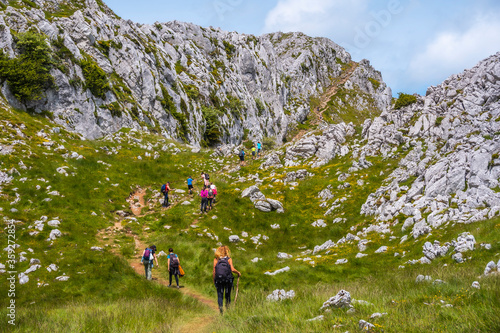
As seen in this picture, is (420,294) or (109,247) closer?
(420,294)

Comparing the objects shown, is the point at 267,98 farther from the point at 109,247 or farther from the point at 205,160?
the point at 109,247

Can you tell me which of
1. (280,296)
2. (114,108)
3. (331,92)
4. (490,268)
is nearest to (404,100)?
(490,268)

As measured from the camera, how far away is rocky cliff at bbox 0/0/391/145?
121 feet

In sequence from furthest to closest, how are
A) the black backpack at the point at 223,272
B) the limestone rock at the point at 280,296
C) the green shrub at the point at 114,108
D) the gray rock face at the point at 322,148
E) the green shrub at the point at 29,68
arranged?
the green shrub at the point at 114,108 → the gray rock face at the point at 322,148 → the green shrub at the point at 29,68 → the limestone rock at the point at 280,296 → the black backpack at the point at 223,272

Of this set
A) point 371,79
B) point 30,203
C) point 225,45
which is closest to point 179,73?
point 225,45

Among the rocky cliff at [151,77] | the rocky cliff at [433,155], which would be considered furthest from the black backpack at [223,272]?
the rocky cliff at [151,77]

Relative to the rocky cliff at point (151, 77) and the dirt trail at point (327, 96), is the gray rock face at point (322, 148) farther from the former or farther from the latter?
the dirt trail at point (327, 96)

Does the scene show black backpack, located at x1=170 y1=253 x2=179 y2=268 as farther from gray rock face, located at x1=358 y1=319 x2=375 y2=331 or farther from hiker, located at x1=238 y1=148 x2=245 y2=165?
hiker, located at x1=238 y1=148 x2=245 y2=165

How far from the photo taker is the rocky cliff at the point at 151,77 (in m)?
37.0

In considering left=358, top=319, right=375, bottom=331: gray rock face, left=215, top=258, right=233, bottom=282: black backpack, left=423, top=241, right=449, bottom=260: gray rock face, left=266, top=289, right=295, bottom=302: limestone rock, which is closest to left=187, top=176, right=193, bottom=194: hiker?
left=215, top=258, right=233, bottom=282: black backpack

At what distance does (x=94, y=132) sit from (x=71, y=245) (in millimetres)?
25706

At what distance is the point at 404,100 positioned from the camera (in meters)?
35.9

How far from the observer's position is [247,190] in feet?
93.9

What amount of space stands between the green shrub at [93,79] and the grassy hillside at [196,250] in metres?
8.42
